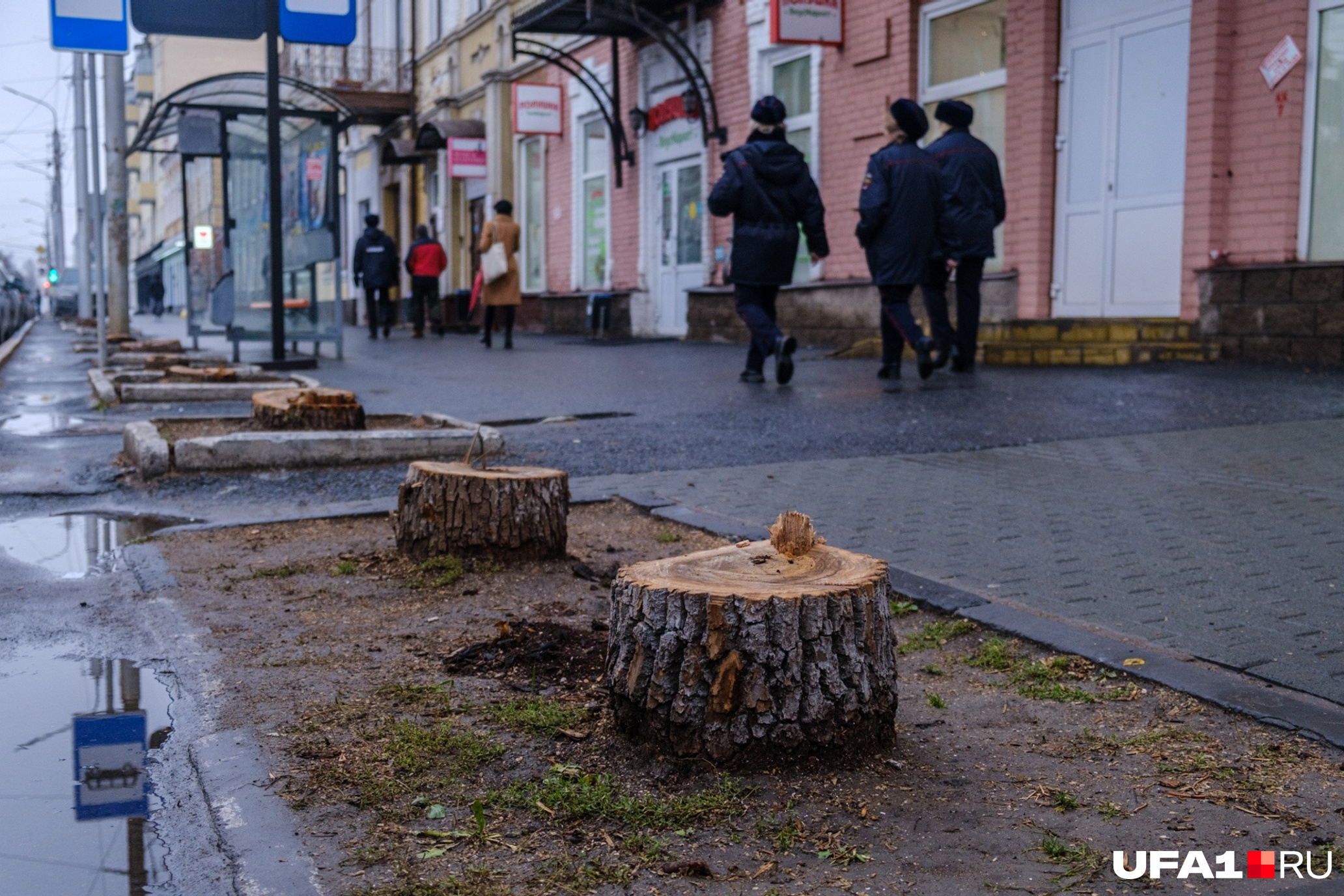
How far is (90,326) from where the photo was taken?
30234 millimetres

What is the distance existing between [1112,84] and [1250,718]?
11.6m

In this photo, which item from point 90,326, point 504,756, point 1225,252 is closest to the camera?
point 504,756

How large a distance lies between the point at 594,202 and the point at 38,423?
51.6ft

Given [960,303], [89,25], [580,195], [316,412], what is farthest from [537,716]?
[580,195]

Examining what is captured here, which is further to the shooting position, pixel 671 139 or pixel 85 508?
pixel 671 139

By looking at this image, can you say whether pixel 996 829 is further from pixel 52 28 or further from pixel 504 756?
pixel 52 28

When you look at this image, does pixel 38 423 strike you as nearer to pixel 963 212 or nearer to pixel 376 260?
pixel 963 212

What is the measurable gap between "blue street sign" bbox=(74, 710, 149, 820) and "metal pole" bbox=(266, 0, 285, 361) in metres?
10.5

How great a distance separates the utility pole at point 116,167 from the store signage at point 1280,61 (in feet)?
45.6

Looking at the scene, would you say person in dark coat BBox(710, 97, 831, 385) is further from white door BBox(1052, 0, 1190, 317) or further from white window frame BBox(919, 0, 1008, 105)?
white window frame BBox(919, 0, 1008, 105)

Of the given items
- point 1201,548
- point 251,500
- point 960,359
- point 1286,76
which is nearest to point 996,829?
point 1201,548

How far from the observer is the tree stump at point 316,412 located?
24.1ft

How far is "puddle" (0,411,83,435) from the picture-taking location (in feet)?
28.8

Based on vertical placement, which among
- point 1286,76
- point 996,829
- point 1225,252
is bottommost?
point 996,829
